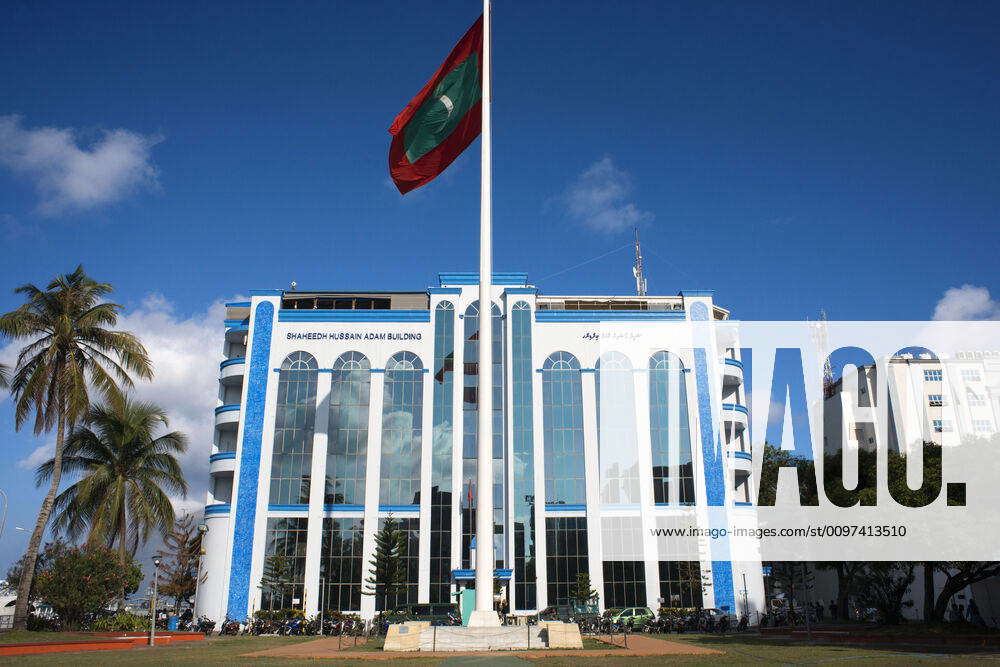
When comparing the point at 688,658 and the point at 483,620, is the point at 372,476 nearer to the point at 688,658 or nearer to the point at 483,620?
the point at 483,620

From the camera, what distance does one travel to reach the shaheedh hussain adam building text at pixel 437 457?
45.2 metres

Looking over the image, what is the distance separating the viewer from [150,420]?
4731cm

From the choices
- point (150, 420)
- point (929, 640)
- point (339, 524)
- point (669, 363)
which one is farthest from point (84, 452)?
point (929, 640)

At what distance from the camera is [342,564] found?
45312 millimetres

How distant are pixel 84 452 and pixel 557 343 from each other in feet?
99.5

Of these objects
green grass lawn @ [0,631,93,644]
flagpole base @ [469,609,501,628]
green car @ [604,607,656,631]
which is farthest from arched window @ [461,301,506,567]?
green grass lawn @ [0,631,93,644]

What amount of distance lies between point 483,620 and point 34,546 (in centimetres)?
2383

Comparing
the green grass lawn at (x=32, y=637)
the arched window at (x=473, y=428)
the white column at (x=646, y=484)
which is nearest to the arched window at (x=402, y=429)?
the arched window at (x=473, y=428)

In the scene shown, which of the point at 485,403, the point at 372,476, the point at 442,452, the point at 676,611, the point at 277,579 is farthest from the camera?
the point at 442,452

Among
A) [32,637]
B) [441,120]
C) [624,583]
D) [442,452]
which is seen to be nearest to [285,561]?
[442,452]

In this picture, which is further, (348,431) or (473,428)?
(348,431)

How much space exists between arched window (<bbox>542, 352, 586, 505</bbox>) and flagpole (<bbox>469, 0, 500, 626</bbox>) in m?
19.2

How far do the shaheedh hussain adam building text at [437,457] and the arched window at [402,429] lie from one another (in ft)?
0.31

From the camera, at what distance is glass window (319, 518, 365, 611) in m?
44.8
